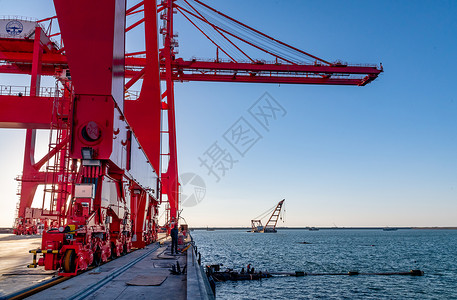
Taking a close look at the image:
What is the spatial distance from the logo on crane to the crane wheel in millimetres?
22826

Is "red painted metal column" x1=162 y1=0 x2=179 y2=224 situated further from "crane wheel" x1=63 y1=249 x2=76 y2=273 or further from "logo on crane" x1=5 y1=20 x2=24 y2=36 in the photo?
"crane wheel" x1=63 y1=249 x2=76 y2=273

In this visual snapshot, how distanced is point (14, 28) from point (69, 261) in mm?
23546

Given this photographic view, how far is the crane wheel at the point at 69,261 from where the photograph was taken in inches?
371

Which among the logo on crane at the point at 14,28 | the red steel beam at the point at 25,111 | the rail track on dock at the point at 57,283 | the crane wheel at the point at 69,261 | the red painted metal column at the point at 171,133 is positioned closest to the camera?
the rail track on dock at the point at 57,283

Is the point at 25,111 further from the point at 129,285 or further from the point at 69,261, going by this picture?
the point at 129,285

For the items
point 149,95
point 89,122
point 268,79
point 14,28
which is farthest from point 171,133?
point 89,122

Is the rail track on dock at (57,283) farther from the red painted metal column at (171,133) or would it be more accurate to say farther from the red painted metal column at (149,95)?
the red painted metal column at (171,133)

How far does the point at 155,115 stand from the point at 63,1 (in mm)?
13385

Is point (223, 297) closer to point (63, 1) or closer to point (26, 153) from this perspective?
point (63, 1)

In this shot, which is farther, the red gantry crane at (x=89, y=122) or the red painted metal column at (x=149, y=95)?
the red painted metal column at (x=149, y=95)

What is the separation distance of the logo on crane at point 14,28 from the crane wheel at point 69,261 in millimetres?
22826

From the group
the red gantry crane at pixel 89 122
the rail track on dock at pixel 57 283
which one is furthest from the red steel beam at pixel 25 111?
the rail track on dock at pixel 57 283

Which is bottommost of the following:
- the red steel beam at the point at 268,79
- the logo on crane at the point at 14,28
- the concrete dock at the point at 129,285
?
the concrete dock at the point at 129,285

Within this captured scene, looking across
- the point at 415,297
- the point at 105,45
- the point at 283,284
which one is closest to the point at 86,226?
the point at 105,45
